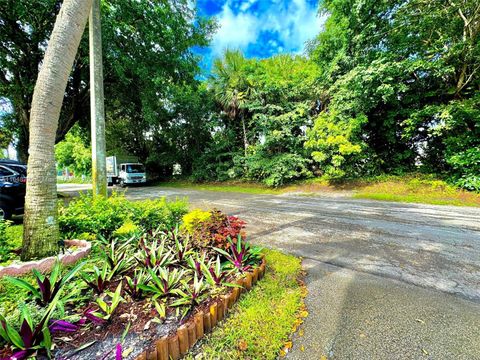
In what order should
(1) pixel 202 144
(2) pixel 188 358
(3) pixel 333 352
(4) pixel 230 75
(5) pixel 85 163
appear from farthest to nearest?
(5) pixel 85 163 < (1) pixel 202 144 < (4) pixel 230 75 < (3) pixel 333 352 < (2) pixel 188 358

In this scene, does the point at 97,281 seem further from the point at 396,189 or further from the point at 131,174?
the point at 131,174

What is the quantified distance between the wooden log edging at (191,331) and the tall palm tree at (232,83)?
12.2 metres

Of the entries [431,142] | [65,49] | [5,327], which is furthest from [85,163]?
[431,142]

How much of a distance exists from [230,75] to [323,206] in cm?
1019

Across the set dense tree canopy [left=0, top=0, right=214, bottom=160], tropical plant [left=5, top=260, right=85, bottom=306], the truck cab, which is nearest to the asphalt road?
tropical plant [left=5, top=260, right=85, bottom=306]

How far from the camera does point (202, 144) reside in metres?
17.2

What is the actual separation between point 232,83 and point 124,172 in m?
10.7

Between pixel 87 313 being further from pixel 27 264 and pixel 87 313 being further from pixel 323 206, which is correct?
pixel 323 206

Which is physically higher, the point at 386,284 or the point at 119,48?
the point at 119,48

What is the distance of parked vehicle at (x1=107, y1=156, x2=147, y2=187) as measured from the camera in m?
16.7

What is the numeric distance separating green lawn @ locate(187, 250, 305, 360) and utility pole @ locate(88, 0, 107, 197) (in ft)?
11.6

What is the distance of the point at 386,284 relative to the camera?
2.52 m

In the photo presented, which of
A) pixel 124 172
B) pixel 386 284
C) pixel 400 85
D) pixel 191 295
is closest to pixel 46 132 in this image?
pixel 191 295

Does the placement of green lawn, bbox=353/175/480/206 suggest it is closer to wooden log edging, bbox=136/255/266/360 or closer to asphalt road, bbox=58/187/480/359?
asphalt road, bbox=58/187/480/359
